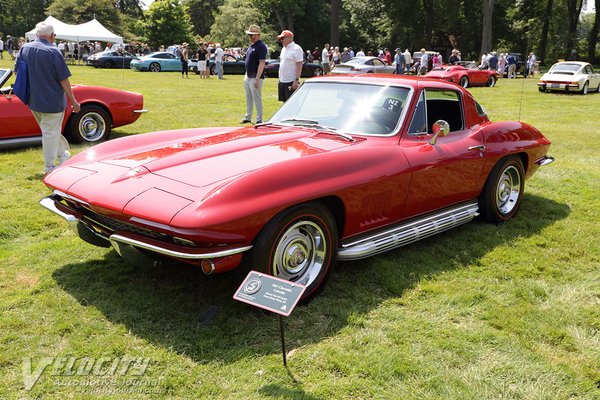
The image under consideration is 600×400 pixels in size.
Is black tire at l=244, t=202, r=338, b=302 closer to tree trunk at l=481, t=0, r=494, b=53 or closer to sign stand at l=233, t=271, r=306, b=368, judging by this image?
sign stand at l=233, t=271, r=306, b=368

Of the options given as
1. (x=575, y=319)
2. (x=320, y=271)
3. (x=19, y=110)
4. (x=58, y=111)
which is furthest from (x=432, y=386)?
(x=19, y=110)

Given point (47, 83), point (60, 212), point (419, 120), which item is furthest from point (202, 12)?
point (60, 212)

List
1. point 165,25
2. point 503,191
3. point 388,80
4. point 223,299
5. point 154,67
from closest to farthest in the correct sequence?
1. point 223,299
2. point 388,80
3. point 503,191
4. point 154,67
5. point 165,25

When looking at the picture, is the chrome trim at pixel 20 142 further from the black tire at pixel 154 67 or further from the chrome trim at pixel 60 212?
the black tire at pixel 154 67

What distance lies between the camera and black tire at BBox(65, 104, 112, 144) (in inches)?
312

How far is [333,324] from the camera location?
3.28m

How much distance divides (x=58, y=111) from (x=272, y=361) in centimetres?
456

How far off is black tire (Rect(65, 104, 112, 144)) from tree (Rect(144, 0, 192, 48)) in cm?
→ 4129

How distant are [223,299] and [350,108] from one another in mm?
1967

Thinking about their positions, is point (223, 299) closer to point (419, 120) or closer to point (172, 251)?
point (172, 251)

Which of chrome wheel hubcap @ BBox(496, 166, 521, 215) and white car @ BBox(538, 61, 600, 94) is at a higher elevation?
white car @ BBox(538, 61, 600, 94)

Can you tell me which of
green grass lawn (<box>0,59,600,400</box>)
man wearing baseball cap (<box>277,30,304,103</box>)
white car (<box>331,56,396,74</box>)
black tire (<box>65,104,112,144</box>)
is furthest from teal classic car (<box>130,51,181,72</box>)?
green grass lawn (<box>0,59,600,400</box>)

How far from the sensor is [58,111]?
611cm

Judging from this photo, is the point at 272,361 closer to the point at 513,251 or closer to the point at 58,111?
the point at 513,251
